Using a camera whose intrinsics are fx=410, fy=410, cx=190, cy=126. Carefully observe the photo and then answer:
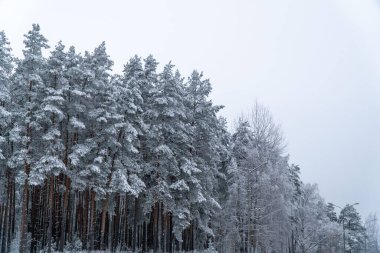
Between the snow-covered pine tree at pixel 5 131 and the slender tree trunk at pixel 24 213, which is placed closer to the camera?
the slender tree trunk at pixel 24 213

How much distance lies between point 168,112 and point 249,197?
11208mm

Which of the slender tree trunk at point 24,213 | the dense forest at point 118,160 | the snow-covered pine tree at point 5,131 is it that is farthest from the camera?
the dense forest at point 118,160

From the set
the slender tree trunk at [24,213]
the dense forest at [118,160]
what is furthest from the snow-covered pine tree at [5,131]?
the slender tree trunk at [24,213]

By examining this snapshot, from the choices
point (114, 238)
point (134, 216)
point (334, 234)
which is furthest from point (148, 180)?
point (334, 234)

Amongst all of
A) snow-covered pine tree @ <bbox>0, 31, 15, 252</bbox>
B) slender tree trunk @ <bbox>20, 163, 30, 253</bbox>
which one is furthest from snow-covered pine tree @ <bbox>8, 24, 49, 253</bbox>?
snow-covered pine tree @ <bbox>0, 31, 15, 252</bbox>

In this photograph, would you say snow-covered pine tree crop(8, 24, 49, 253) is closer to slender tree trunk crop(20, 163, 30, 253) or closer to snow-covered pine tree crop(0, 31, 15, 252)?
slender tree trunk crop(20, 163, 30, 253)

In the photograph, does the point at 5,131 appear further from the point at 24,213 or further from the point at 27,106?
the point at 24,213

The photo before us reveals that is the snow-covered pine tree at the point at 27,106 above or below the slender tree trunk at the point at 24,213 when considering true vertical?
above

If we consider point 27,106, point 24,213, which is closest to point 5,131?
point 27,106

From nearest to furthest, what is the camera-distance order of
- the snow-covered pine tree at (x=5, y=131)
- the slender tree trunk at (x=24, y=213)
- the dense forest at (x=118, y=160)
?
the slender tree trunk at (x=24, y=213), the snow-covered pine tree at (x=5, y=131), the dense forest at (x=118, y=160)

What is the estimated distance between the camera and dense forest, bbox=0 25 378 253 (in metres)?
30.7

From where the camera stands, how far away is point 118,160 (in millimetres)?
34250

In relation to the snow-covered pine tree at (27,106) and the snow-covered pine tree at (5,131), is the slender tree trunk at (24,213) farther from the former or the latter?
the snow-covered pine tree at (5,131)

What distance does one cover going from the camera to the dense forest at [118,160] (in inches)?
1208
